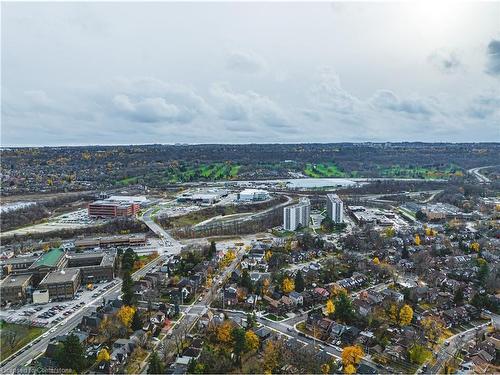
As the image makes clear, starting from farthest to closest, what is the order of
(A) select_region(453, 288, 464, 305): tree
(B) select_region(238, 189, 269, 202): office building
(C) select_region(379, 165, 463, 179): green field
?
(C) select_region(379, 165, 463, 179): green field → (B) select_region(238, 189, 269, 202): office building → (A) select_region(453, 288, 464, 305): tree

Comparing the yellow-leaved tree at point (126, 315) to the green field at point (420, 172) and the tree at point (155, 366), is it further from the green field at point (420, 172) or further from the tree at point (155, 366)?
the green field at point (420, 172)

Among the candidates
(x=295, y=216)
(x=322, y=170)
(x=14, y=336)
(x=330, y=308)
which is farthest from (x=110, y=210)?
(x=322, y=170)

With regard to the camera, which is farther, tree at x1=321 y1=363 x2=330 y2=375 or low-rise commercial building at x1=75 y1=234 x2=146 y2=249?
low-rise commercial building at x1=75 y1=234 x2=146 y2=249

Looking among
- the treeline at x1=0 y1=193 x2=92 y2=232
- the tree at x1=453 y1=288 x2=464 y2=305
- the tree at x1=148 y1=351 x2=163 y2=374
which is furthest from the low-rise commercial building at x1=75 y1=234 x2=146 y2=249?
the tree at x1=453 y1=288 x2=464 y2=305

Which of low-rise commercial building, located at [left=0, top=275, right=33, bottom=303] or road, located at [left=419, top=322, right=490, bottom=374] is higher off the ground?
low-rise commercial building, located at [left=0, top=275, right=33, bottom=303]

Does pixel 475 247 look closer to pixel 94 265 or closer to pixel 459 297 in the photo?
pixel 459 297

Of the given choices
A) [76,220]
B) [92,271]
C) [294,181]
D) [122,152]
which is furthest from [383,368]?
[122,152]

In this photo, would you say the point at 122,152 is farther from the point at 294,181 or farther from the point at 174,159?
the point at 294,181

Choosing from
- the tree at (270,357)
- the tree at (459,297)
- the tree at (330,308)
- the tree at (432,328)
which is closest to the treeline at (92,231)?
the tree at (330,308)

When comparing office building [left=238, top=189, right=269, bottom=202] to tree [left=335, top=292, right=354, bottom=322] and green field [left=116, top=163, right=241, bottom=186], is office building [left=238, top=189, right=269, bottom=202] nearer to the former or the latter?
green field [left=116, top=163, right=241, bottom=186]
